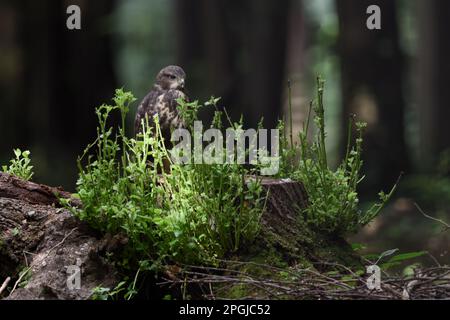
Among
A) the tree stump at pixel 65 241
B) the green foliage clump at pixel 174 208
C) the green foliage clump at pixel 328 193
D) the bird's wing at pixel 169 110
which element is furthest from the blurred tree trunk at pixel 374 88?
the green foliage clump at pixel 174 208

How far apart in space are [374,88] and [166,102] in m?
7.58

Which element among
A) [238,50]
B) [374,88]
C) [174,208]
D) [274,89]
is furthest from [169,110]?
[238,50]

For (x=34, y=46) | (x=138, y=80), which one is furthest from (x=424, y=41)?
(x=138, y=80)

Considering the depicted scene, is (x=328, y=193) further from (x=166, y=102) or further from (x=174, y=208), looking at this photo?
(x=166, y=102)

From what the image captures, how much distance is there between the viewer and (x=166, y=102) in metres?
6.62

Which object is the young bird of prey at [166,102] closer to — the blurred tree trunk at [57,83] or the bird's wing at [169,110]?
the bird's wing at [169,110]

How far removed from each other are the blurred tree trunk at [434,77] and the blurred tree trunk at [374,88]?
1.91 meters

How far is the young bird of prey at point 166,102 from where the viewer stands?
258 inches

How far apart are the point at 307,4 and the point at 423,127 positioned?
12414mm

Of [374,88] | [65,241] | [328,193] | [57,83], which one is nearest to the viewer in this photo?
[65,241]

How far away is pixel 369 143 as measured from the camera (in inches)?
530

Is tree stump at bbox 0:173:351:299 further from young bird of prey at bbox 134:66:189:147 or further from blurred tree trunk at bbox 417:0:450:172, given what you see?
blurred tree trunk at bbox 417:0:450:172

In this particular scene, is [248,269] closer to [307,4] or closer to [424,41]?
[424,41]

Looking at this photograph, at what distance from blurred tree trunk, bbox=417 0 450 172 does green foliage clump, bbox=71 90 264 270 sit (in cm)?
1058
